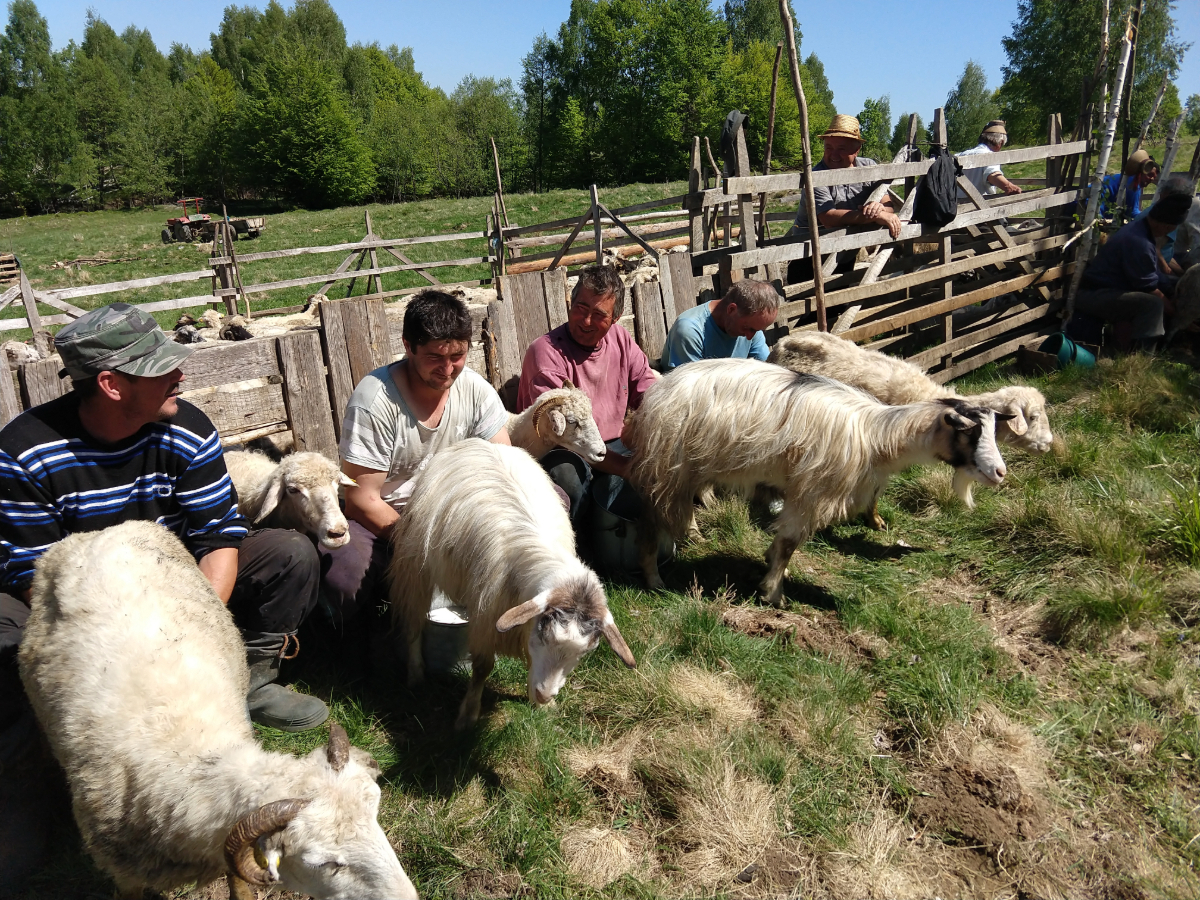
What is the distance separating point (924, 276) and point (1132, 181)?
6089 mm

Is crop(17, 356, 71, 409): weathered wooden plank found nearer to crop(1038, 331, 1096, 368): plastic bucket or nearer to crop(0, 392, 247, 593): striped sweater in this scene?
crop(0, 392, 247, 593): striped sweater

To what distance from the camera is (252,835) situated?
199cm

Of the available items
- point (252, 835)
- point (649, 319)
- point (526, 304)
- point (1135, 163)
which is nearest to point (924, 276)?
point (649, 319)

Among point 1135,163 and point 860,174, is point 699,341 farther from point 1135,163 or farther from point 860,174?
point 1135,163

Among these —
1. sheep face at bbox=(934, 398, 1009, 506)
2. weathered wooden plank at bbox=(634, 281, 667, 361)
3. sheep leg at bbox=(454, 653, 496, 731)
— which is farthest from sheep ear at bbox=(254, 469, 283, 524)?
sheep face at bbox=(934, 398, 1009, 506)

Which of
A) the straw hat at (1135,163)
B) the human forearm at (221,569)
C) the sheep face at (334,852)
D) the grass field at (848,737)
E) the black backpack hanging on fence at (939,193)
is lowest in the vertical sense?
the grass field at (848,737)

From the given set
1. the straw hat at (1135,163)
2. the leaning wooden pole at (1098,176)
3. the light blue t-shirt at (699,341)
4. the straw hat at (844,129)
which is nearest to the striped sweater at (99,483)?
the light blue t-shirt at (699,341)

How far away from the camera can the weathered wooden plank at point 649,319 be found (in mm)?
6594

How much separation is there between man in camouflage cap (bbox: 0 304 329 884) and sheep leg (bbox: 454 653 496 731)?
2.44 ft

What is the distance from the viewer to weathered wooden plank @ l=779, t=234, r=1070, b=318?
24.3 feet

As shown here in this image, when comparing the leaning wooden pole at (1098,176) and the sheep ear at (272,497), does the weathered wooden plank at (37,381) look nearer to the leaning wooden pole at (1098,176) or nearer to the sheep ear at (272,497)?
the sheep ear at (272,497)

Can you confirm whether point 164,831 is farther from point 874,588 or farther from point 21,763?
point 874,588

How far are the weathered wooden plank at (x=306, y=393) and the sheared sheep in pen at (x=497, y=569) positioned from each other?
128 cm

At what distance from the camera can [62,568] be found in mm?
2721
